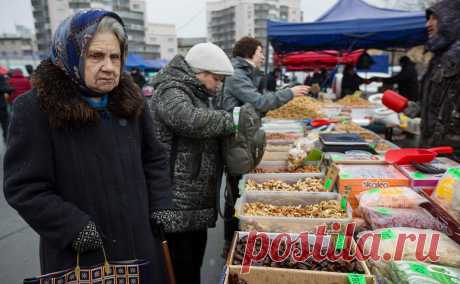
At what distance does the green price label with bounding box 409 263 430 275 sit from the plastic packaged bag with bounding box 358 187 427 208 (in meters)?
0.43

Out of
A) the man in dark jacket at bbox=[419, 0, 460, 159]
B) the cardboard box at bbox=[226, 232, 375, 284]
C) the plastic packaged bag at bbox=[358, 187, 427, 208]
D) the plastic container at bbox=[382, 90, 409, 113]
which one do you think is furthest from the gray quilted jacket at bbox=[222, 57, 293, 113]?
the cardboard box at bbox=[226, 232, 375, 284]

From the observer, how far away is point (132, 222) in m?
1.43

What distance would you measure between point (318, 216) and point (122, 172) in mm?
961

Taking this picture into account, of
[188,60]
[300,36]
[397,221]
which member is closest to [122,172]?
[188,60]

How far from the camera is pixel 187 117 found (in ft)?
5.80

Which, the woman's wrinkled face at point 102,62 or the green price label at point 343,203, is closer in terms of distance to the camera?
the woman's wrinkled face at point 102,62

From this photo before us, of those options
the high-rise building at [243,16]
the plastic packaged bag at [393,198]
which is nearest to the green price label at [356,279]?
the plastic packaged bag at [393,198]

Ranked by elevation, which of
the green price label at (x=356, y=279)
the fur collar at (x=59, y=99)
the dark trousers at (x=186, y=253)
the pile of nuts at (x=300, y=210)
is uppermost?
the fur collar at (x=59, y=99)

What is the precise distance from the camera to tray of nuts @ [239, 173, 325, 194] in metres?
2.01

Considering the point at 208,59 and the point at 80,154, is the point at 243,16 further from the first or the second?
the point at 80,154

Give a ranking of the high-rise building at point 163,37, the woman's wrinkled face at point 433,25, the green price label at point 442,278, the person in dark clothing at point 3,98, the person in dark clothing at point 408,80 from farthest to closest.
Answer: the high-rise building at point 163,37
the person in dark clothing at point 3,98
the person in dark clothing at point 408,80
the woman's wrinkled face at point 433,25
the green price label at point 442,278

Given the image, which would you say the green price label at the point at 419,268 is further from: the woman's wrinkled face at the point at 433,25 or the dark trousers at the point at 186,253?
the woman's wrinkled face at the point at 433,25

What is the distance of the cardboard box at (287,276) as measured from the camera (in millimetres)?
1229

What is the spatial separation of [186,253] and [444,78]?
7.39ft
